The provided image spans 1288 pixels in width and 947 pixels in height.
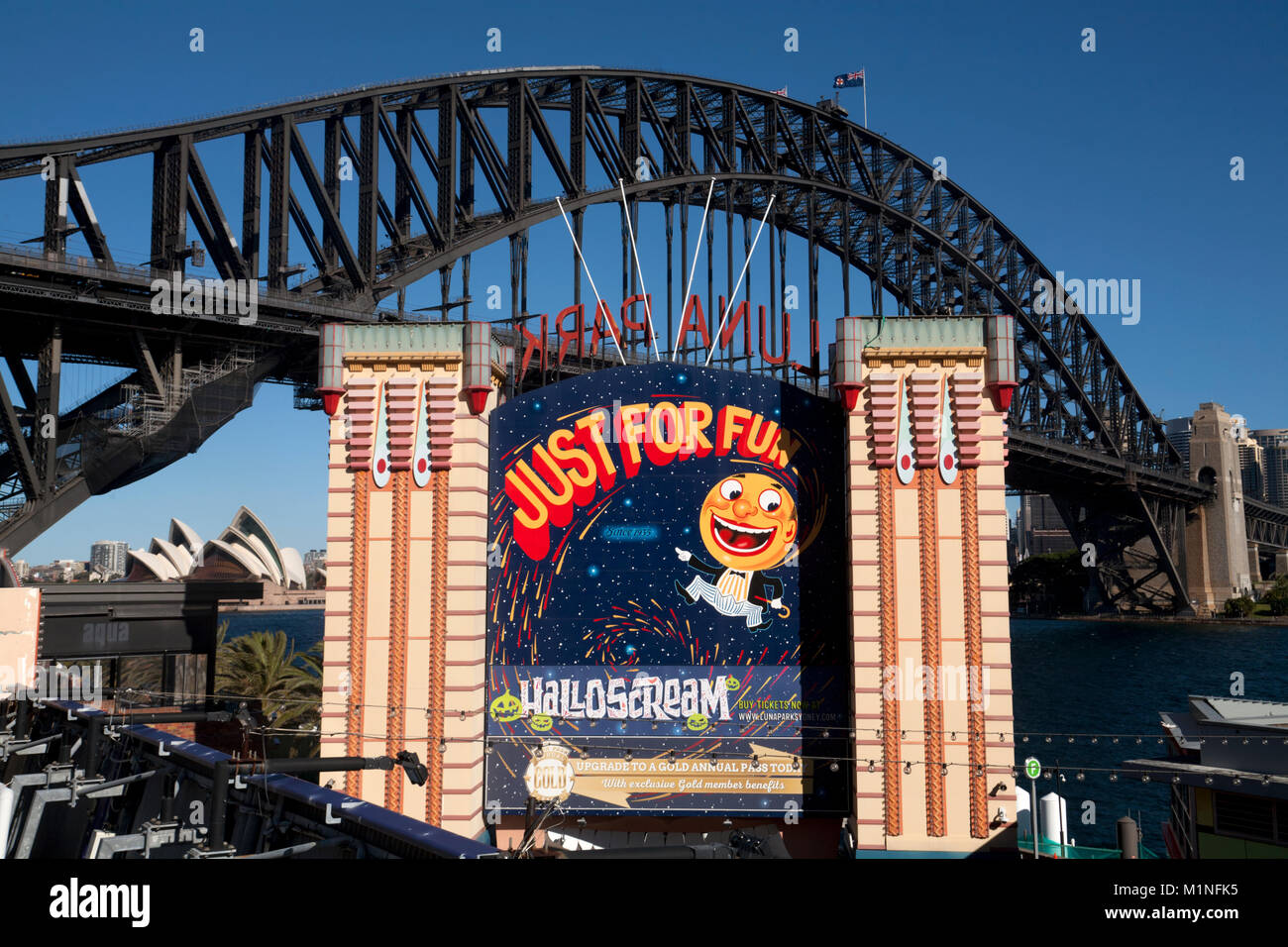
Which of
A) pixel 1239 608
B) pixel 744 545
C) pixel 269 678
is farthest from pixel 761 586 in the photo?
pixel 1239 608

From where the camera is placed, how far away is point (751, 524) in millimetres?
30859

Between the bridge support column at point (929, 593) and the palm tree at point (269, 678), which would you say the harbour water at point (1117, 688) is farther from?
the palm tree at point (269, 678)

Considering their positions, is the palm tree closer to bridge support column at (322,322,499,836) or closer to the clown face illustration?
bridge support column at (322,322,499,836)

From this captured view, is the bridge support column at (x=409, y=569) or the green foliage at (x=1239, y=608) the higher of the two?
the bridge support column at (x=409, y=569)

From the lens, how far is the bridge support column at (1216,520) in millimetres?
155750

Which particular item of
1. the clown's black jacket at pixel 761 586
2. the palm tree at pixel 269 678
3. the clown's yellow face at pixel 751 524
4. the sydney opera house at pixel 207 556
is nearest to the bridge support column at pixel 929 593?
the clown's yellow face at pixel 751 524

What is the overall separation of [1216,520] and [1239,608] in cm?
1467

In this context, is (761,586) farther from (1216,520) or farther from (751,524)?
(1216,520)

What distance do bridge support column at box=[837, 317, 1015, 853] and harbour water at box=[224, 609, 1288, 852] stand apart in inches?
115

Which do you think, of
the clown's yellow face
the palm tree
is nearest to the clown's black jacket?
the clown's yellow face

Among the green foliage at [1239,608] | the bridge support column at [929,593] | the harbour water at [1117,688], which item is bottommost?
the harbour water at [1117,688]

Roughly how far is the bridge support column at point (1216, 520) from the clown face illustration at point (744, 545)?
483 ft

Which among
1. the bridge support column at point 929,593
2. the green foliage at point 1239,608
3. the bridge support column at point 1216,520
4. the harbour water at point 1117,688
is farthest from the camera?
the bridge support column at point 1216,520
